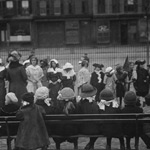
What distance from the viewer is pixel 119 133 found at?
754 cm

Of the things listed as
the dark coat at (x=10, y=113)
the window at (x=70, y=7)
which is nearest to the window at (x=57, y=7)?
the window at (x=70, y=7)

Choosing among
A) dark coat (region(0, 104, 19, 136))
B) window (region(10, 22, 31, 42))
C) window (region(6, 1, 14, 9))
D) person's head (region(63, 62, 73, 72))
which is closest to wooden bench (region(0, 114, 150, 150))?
dark coat (region(0, 104, 19, 136))

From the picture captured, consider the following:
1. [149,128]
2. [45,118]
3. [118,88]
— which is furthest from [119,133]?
[118,88]

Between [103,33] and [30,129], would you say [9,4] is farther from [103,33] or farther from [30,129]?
[30,129]

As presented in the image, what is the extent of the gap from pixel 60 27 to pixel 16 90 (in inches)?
1403

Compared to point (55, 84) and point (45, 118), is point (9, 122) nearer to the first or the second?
point (45, 118)

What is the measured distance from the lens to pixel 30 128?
7.12 metres

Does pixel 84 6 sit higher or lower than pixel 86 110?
higher

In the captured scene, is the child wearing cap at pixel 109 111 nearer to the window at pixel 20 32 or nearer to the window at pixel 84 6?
the window at pixel 20 32

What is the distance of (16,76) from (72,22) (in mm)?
35544

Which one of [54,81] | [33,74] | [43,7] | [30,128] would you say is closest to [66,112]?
[30,128]

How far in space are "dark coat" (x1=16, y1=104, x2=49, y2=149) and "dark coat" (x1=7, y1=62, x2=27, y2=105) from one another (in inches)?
127

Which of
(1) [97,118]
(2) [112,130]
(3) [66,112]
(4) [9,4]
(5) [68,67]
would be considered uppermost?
(4) [9,4]

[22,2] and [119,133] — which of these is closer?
[119,133]
